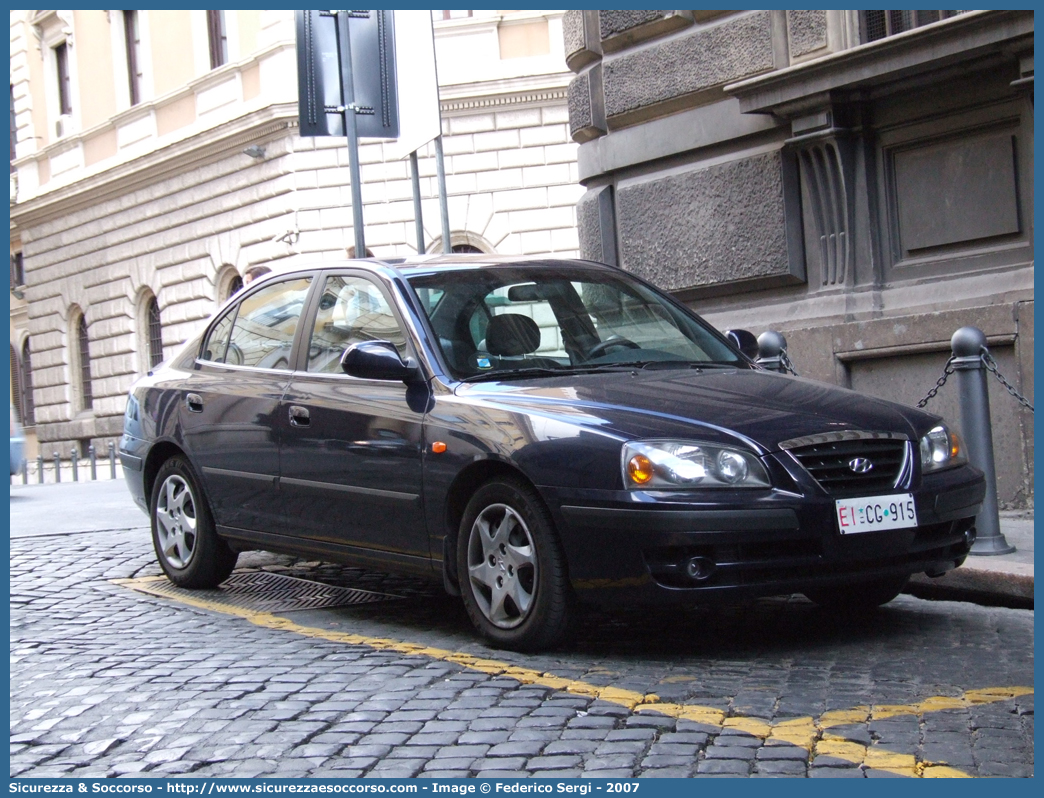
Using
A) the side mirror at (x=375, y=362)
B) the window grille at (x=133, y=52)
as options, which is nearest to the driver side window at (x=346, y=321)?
the side mirror at (x=375, y=362)

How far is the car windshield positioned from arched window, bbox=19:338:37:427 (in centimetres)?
3152

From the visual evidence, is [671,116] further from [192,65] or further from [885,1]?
[192,65]

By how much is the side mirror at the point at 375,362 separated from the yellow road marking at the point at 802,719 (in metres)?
1.05

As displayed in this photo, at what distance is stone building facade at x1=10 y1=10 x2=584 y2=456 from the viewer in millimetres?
23109

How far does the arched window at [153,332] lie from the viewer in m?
29.0

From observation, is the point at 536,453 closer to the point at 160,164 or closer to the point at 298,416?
the point at 298,416

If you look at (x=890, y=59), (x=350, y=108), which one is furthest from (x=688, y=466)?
(x=350, y=108)

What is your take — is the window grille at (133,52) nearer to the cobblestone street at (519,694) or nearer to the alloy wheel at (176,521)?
the alloy wheel at (176,521)

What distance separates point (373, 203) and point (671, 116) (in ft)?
41.7

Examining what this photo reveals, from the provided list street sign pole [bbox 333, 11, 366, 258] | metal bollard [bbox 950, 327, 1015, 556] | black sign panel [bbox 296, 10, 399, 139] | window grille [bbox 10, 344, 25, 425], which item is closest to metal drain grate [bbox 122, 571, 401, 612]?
metal bollard [bbox 950, 327, 1015, 556]

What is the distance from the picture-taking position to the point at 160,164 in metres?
27.4

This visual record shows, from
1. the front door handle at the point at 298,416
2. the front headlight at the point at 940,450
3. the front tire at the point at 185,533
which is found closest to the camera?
the front headlight at the point at 940,450

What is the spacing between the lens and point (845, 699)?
4.49 meters
